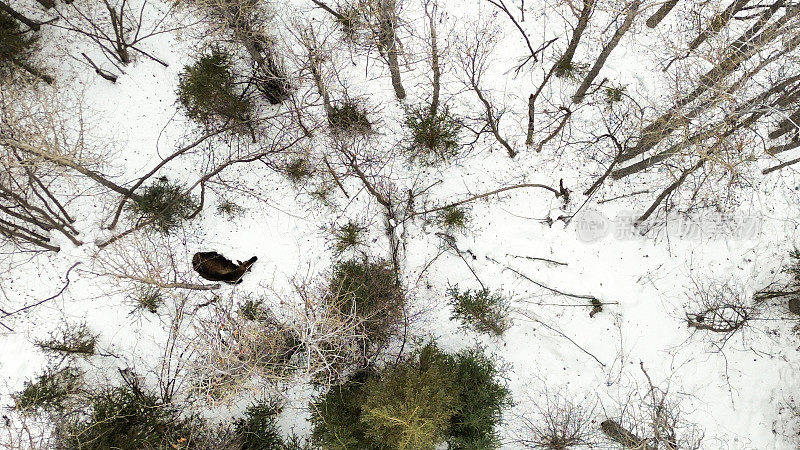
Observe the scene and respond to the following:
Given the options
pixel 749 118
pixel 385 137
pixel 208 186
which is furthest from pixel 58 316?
pixel 749 118

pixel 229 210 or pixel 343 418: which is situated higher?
pixel 229 210

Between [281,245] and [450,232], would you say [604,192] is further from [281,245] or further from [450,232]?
[281,245]

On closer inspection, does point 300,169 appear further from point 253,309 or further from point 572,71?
point 572,71

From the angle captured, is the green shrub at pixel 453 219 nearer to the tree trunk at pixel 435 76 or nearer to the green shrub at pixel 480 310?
the green shrub at pixel 480 310

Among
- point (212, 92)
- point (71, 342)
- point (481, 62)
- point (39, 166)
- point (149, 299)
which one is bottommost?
point (71, 342)

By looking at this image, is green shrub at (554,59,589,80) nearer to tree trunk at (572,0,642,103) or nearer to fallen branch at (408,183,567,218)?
tree trunk at (572,0,642,103)

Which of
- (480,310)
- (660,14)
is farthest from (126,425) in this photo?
(660,14)
